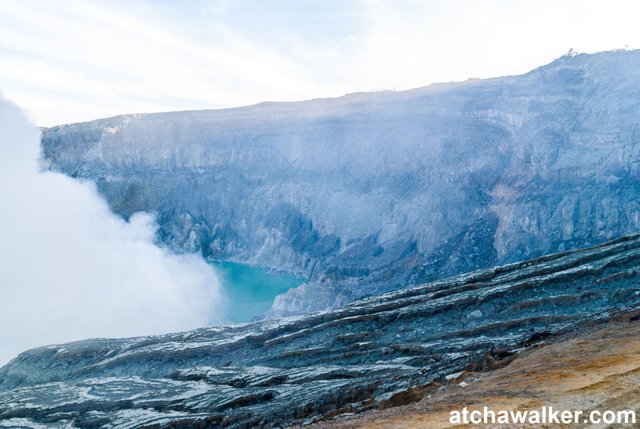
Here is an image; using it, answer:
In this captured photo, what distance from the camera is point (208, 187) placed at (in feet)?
354

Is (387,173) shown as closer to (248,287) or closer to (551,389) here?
(248,287)

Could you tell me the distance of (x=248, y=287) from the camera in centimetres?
8238

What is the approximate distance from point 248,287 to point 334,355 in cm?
4860

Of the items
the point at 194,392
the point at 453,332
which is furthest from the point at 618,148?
the point at 194,392

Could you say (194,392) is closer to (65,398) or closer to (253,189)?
(65,398)

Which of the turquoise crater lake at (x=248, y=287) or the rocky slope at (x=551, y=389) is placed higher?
the rocky slope at (x=551, y=389)

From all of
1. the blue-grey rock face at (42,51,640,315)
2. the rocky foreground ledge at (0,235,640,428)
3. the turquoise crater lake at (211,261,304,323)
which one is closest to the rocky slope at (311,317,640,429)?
the rocky foreground ledge at (0,235,640,428)

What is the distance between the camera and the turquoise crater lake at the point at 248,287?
72.2m

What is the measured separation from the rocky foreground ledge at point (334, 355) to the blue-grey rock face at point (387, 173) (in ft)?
78.0

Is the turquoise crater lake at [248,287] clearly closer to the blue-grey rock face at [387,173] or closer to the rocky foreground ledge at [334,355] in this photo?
the blue-grey rock face at [387,173]

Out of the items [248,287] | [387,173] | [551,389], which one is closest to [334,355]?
[551,389]

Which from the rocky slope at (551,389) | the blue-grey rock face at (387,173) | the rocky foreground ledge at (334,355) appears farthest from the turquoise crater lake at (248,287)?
the rocky slope at (551,389)

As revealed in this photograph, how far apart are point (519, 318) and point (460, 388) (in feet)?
50.7

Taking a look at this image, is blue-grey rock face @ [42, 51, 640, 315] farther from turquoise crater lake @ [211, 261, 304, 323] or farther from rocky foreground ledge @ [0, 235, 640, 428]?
rocky foreground ledge @ [0, 235, 640, 428]
